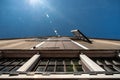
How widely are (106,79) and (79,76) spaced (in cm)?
117

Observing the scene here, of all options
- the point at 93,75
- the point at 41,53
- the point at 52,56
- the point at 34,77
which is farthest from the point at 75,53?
the point at 34,77

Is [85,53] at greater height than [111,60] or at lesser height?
greater

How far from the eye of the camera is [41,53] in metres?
10.2

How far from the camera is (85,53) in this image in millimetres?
10125

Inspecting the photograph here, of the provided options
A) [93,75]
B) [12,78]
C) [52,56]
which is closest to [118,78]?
[93,75]

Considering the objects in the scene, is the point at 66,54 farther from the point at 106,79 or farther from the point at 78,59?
the point at 106,79

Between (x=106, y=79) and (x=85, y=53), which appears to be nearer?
Result: (x=106, y=79)

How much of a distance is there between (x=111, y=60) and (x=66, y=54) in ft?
12.4

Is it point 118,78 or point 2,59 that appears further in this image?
point 2,59

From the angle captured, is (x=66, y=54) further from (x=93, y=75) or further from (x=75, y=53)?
(x=93, y=75)

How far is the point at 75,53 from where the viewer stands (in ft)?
33.6

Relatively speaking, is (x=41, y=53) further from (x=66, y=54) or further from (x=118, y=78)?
(x=118, y=78)

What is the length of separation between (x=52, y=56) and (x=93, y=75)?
5.43 m

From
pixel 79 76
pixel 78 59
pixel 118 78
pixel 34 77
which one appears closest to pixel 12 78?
pixel 34 77
